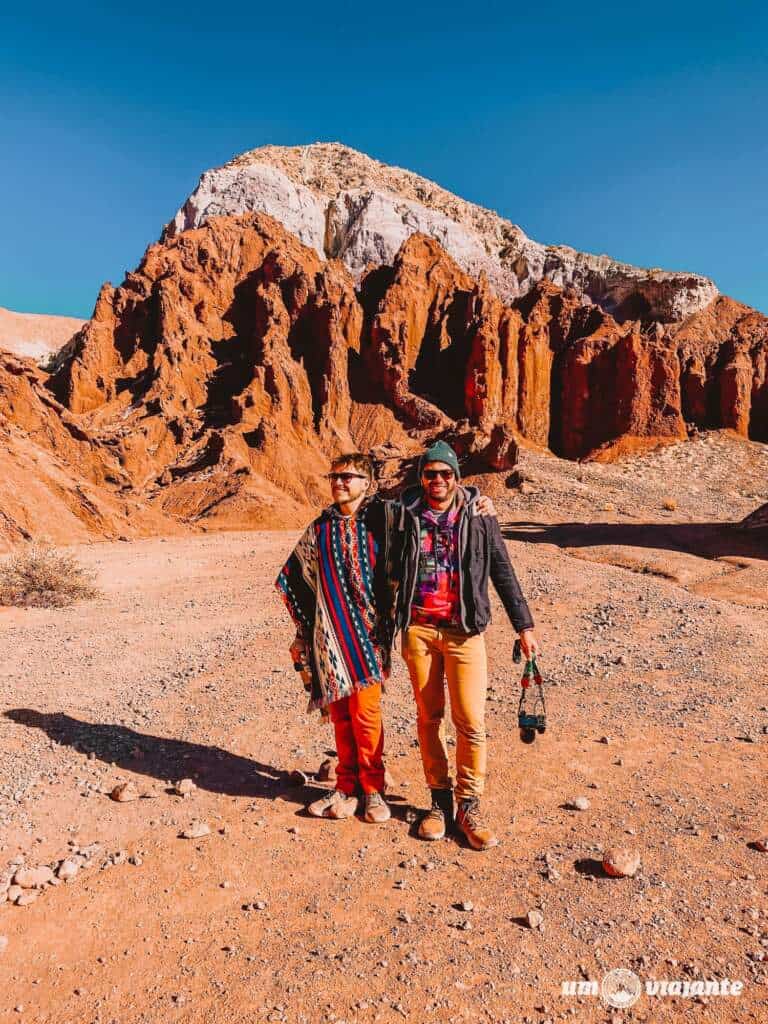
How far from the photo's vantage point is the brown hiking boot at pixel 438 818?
3648 millimetres

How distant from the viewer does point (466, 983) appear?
2537 millimetres

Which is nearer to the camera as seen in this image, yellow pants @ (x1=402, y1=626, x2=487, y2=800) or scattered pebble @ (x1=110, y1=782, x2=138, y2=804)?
yellow pants @ (x1=402, y1=626, x2=487, y2=800)

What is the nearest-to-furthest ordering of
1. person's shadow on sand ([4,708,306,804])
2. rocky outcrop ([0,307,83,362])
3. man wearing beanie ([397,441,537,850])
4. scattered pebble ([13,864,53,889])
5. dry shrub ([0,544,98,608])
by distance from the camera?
scattered pebble ([13,864,53,889]), man wearing beanie ([397,441,537,850]), person's shadow on sand ([4,708,306,804]), dry shrub ([0,544,98,608]), rocky outcrop ([0,307,83,362])

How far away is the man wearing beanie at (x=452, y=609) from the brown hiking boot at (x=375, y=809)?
0.94ft

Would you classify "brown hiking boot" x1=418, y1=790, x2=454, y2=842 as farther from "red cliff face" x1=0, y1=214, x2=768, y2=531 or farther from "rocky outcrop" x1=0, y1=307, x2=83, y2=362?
"rocky outcrop" x1=0, y1=307, x2=83, y2=362

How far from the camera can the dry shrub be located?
999cm

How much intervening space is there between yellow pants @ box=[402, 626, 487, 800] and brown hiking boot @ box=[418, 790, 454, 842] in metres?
0.09

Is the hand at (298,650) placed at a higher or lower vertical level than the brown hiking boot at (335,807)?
higher

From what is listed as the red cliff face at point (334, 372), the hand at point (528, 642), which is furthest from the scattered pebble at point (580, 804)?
the red cliff face at point (334, 372)

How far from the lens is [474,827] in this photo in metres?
3.58

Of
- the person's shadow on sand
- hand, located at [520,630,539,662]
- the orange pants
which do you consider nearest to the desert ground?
the person's shadow on sand

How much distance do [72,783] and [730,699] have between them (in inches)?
237

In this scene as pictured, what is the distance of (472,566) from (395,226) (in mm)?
71068

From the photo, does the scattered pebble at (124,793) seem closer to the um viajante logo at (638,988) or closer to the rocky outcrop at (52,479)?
the um viajante logo at (638,988)
